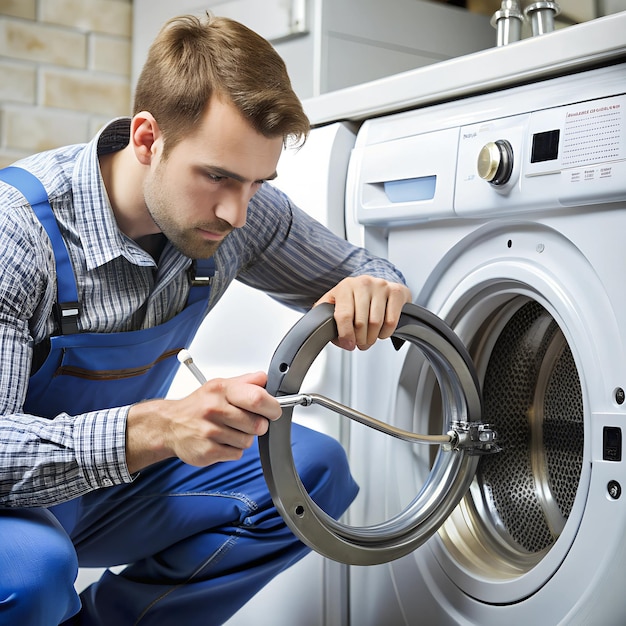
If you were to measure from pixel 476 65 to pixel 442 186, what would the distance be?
0.18 metres

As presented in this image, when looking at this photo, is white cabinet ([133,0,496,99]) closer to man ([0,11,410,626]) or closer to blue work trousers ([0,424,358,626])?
man ([0,11,410,626])

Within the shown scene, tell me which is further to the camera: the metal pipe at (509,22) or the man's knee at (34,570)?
the metal pipe at (509,22)

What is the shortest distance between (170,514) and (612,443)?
0.68 meters

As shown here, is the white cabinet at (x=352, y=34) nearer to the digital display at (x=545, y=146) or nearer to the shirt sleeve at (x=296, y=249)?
the shirt sleeve at (x=296, y=249)

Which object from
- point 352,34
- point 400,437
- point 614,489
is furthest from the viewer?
point 352,34

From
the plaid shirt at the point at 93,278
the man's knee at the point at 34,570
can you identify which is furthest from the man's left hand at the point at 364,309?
the man's knee at the point at 34,570

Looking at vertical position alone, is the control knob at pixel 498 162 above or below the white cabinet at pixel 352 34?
below

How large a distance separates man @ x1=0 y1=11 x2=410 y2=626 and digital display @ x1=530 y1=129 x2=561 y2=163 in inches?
9.7

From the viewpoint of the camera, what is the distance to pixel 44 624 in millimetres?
1027

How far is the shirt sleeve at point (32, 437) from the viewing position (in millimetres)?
1026

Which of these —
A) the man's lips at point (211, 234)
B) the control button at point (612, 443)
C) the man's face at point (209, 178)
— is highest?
the man's face at point (209, 178)

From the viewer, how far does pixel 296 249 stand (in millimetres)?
1446

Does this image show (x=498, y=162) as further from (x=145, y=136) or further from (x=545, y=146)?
(x=145, y=136)

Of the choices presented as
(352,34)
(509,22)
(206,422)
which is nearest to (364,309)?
(206,422)
